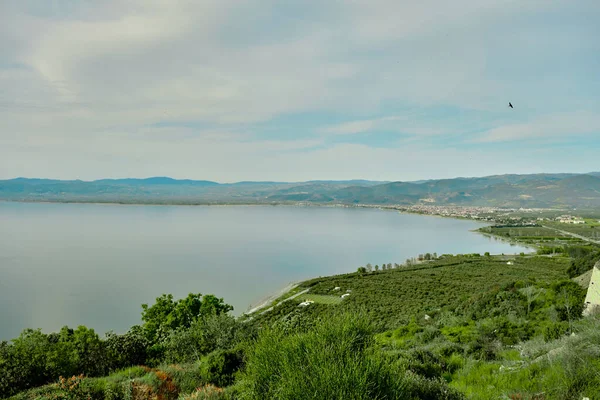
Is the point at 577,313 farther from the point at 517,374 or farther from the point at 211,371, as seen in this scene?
the point at 211,371

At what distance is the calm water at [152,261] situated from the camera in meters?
35.4

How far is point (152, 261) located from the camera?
58.8 m

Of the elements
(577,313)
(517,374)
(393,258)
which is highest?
(517,374)

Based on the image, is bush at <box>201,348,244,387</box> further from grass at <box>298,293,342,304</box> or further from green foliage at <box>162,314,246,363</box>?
grass at <box>298,293,342,304</box>

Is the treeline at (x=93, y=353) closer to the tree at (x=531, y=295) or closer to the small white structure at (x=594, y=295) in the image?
the tree at (x=531, y=295)

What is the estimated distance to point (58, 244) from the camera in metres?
75.1

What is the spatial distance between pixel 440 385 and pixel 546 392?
132 cm

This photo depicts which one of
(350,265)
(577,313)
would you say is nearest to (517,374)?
(577,313)

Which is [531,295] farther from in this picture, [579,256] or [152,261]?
[152,261]

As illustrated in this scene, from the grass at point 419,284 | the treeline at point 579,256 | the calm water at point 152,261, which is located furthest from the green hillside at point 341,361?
the calm water at point 152,261

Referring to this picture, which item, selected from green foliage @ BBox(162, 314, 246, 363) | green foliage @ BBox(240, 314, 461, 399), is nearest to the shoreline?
green foliage @ BBox(162, 314, 246, 363)

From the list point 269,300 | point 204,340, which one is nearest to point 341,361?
point 204,340

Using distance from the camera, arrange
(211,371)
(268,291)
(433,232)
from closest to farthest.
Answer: (211,371) → (268,291) → (433,232)

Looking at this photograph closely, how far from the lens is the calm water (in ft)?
116
